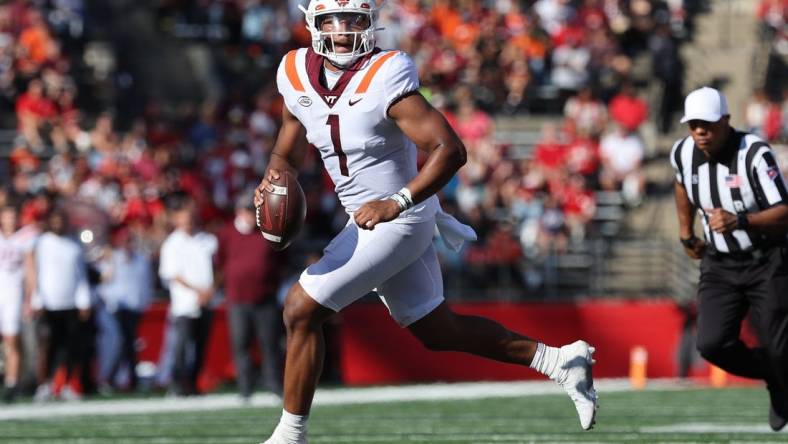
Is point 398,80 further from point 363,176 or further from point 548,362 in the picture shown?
point 548,362

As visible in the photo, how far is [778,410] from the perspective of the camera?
7.64m

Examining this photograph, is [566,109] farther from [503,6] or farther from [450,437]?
[450,437]

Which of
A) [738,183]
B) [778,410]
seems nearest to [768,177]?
[738,183]

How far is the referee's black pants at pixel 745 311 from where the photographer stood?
7.64m

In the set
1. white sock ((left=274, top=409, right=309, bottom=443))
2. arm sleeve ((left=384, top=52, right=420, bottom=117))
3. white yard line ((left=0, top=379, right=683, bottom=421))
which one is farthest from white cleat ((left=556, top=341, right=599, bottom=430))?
white yard line ((left=0, top=379, right=683, bottom=421))

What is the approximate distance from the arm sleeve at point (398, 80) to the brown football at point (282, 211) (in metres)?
0.52

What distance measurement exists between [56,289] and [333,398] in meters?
2.39

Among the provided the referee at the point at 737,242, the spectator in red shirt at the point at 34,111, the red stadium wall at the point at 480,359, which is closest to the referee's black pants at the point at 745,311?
the referee at the point at 737,242

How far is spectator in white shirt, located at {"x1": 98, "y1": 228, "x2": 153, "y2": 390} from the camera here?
13984 mm

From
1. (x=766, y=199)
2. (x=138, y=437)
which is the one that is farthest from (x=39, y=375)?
(x=766, y=199)

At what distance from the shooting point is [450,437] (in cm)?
789

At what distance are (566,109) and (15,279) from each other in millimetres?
7989

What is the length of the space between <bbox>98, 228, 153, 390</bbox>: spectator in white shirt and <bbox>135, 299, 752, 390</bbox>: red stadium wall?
713 millimetres

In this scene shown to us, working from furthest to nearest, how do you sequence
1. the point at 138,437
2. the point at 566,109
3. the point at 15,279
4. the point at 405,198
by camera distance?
1. the point at 566,109
2. the point at 15,279
3. the point at 138,437
4. the point at 405,198
